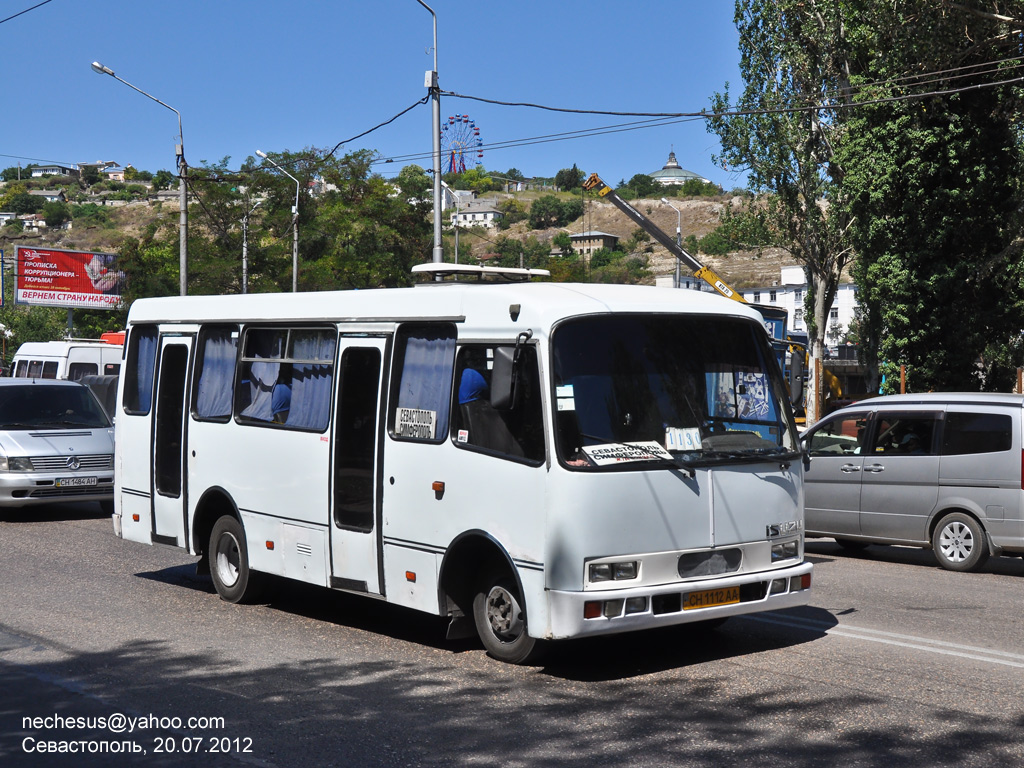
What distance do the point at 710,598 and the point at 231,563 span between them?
15.3ft

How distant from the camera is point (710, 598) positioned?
272 inches

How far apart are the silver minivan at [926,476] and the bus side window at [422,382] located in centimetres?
677

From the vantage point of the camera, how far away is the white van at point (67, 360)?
27.6 meters

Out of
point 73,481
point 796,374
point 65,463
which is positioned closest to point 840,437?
point 796,374

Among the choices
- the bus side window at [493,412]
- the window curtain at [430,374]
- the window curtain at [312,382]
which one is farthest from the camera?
the window curtain at [312,382]

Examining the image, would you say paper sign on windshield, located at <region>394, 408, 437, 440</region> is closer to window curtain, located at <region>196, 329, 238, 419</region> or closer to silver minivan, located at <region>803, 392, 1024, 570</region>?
window curtain, located at <region>196, 329, 238, 419</region>

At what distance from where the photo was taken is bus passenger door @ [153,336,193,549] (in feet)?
33.9

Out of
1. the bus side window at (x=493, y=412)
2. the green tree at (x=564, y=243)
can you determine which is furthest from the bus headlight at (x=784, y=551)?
the green tree at (x=564, y=243)

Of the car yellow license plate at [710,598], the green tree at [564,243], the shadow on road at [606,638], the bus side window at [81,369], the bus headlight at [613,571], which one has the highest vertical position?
the green tree at [564,243]

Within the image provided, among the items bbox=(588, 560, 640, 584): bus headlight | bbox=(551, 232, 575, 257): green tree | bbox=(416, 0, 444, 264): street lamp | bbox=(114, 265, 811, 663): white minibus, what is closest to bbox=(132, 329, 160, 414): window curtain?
bbox=(114, 265, 811, 663): white minibus

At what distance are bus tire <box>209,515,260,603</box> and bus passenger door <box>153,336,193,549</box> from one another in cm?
56

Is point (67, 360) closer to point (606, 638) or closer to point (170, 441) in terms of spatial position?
point (170, 441)

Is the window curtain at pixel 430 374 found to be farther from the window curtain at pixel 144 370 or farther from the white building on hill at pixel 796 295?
the white building on hill at pixel 796 295

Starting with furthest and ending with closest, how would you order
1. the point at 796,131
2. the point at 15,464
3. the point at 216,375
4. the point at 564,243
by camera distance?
1. the point at 564,243
2. the point at 796,131
3. the point at 15,464
4. the point at 216,375
